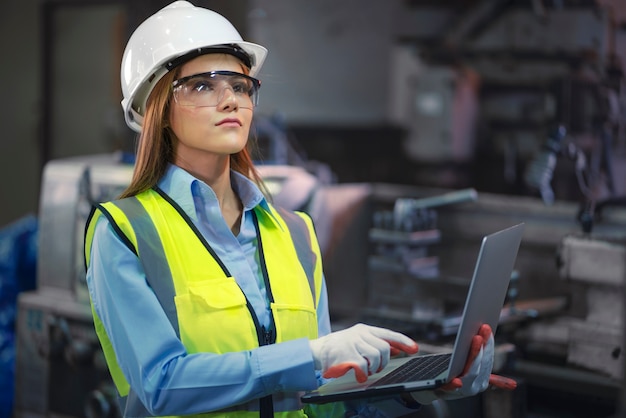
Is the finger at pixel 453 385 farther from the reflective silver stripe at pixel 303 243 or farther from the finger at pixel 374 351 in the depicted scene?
the reflective silver stripe at pixel 303 243

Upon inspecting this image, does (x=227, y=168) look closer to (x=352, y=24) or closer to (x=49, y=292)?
(x=49, y=292)

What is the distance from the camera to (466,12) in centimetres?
386

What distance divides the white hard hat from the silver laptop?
552mm

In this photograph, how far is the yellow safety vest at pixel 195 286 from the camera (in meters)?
1.47

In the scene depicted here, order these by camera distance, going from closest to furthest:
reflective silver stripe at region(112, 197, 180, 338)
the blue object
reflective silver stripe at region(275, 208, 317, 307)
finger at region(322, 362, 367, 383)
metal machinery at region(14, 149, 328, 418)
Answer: finger at region(322, 362, 367, 383), reflective silver stripe at region(112, 197, 180, 338), reflective silver stripe at region(275, 208, 317, 307), metal machinery at region(14, 149, 328, 418), the blue object

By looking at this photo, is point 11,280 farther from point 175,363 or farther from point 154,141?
point 175,363

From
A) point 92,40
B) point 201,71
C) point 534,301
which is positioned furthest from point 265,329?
point 92,40

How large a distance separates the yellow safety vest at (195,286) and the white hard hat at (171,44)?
7.8 inches

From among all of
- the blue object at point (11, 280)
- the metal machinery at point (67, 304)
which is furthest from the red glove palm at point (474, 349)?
the blue object at point (11, 280)

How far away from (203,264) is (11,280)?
2376mm

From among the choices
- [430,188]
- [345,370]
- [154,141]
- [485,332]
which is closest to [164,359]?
[345,370]

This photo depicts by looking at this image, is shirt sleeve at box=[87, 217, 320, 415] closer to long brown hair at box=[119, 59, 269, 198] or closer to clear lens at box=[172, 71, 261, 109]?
long brown hair at box=[119, 59, 269, 198]

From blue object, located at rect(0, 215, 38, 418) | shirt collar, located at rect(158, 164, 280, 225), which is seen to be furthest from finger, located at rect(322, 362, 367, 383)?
A: blue object, located at rect(0, 215, 38, 418)

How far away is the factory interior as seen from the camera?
2.88 metres
